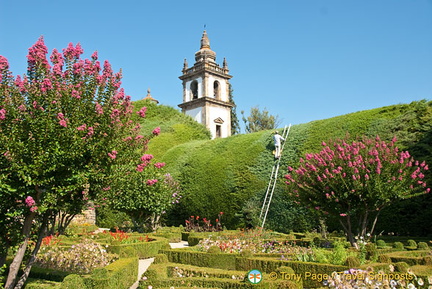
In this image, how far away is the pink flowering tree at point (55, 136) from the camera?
5.08 metres

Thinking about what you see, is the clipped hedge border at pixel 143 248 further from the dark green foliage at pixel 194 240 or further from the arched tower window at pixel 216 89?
the arched tower window at pixel 216 89

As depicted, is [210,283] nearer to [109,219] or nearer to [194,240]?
[194,240]

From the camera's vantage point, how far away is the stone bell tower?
34.1 m

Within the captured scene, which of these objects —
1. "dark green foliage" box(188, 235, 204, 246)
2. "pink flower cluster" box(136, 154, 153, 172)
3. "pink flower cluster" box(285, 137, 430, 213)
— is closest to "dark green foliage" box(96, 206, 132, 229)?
"dark green foliage" box(188, 235, 204, 246)

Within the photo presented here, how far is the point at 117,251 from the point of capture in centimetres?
954

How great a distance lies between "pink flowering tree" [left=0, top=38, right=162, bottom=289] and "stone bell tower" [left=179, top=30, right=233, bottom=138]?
27850 millimetres

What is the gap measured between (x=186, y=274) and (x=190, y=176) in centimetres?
1304

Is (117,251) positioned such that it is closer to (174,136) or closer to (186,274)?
(186,274)

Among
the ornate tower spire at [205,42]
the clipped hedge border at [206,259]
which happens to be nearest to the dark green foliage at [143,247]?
the clipped hedge border at [206,259]

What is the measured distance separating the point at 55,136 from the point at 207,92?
29.3 meters

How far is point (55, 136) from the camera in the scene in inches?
204

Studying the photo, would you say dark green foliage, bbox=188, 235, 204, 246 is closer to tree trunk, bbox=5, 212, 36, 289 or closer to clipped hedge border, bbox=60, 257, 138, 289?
clipped hedge border, bbox=60, 257, 138, 289

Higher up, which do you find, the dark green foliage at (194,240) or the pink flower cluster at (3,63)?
the pink flower cluster at (3,63)

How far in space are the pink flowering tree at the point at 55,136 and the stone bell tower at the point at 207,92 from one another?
27.8 m
